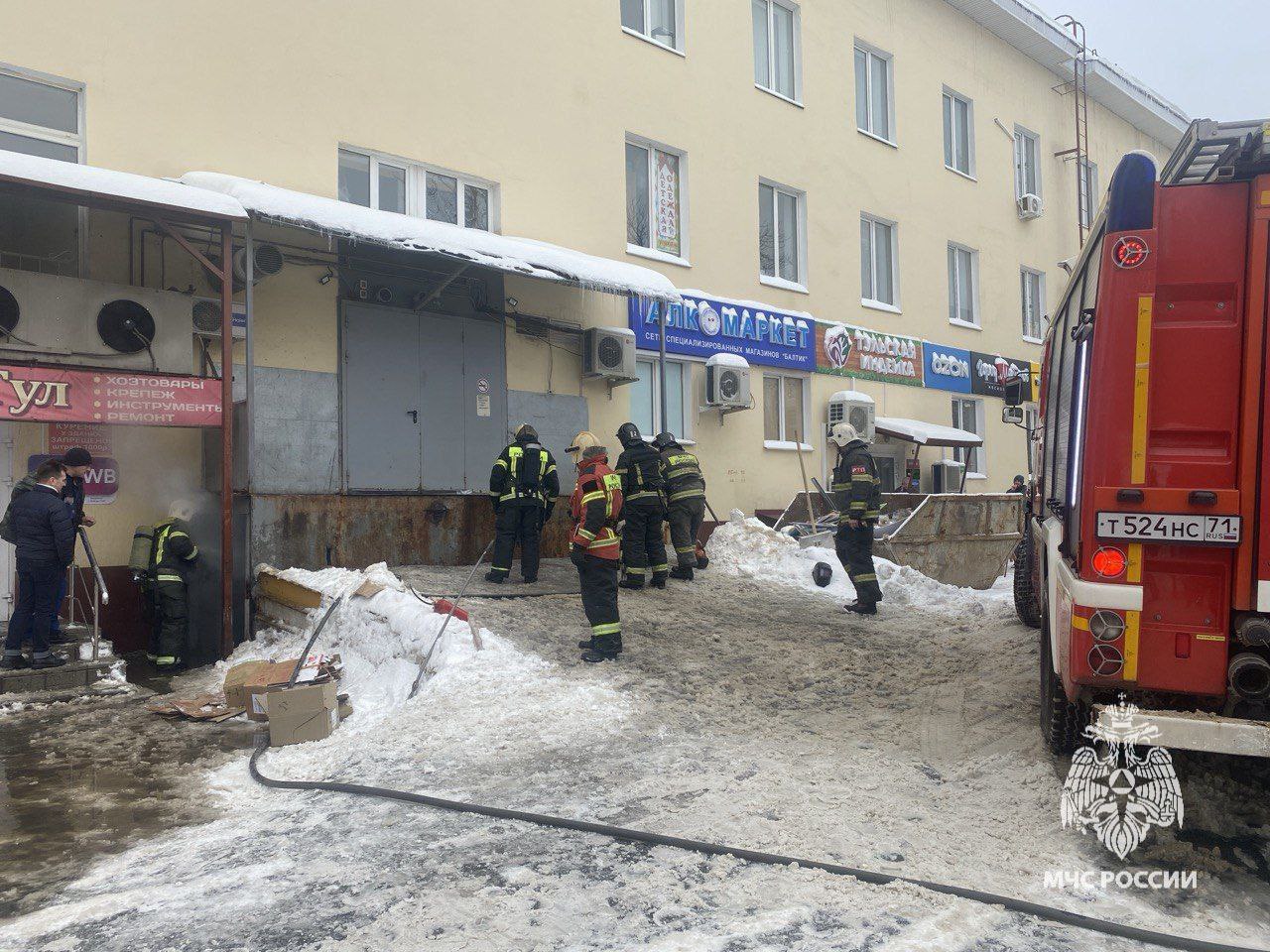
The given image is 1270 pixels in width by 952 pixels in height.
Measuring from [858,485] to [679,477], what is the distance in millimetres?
2236

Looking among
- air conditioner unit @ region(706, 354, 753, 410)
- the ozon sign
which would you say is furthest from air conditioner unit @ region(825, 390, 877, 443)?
the ozon sign

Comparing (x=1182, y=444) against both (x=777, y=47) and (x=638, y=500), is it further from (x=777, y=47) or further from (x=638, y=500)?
(x=777, y=47)

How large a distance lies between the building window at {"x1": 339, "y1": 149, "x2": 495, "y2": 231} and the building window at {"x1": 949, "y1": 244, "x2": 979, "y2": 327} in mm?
11429

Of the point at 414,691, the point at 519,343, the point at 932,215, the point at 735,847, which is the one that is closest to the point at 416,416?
the point at 519,343

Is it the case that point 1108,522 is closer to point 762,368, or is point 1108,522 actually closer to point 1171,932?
point 1171,932

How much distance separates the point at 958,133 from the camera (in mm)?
19531

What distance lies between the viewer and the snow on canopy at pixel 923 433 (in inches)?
635

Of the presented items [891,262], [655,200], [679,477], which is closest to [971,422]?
[891,262]

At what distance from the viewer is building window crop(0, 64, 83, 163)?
27.0 feet

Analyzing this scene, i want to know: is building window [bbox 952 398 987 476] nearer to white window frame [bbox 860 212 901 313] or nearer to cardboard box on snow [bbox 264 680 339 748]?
white window frame [bbox 860 212 901 313]

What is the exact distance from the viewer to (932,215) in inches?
722

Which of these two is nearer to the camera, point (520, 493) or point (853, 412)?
point (520, 493)

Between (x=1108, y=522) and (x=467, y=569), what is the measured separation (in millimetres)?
7669

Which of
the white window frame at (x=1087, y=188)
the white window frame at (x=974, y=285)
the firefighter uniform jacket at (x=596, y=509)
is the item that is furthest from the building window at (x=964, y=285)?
the firefighter uniform jacket at (x=596, y=509)
